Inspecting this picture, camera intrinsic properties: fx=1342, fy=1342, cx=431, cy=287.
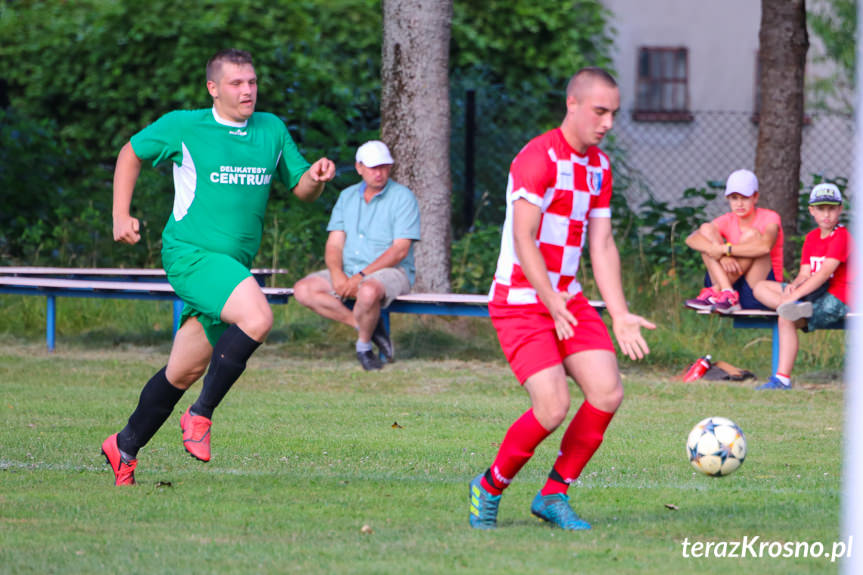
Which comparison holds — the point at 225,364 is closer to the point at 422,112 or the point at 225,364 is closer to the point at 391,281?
the point at 391,281

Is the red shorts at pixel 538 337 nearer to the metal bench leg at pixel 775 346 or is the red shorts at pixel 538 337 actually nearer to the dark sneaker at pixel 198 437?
the dark sneaker at pixel 198 437

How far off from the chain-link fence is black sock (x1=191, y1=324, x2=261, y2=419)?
1820 cm

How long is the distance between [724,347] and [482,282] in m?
2.94

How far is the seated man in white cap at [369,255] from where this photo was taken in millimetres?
10727

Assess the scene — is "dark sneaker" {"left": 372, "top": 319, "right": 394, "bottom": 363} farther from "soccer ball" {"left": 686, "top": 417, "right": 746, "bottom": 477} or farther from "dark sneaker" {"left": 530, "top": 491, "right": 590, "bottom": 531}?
"dark sneaker" {"left": 530, "top": 491, "right": 590, "bottom": 531}

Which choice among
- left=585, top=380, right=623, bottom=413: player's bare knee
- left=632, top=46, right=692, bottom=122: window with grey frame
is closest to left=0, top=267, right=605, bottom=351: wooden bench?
left=585, top=380, right=623, bottom=413: player's bare knee

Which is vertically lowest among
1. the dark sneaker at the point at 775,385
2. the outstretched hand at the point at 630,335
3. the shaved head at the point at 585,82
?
the dark sneaker at the point at 775,385

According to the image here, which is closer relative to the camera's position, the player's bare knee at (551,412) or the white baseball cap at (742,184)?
the player's bare knee at (551,412)

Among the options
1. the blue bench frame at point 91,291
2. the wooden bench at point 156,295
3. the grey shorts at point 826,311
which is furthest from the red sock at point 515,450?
the blue bench frame at point 91,291

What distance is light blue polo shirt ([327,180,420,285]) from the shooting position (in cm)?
1081

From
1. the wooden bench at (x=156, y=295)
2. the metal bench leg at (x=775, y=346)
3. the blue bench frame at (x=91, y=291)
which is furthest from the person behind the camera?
the blue bench frame at (x=91, y=291)

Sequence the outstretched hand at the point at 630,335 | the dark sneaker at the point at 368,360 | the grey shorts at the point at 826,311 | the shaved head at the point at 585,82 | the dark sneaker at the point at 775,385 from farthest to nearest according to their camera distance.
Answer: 1. the dark sneaker at the point at 368,360
2. the dark sneaker at the point at 775,385
3. the grey shorts at the point at 826,311
4. the shaved head at the point at 585,82
5. the outstretched hand at the point at 630,335

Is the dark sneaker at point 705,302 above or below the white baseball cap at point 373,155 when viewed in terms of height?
below

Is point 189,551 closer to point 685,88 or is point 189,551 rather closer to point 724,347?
point 724,347
